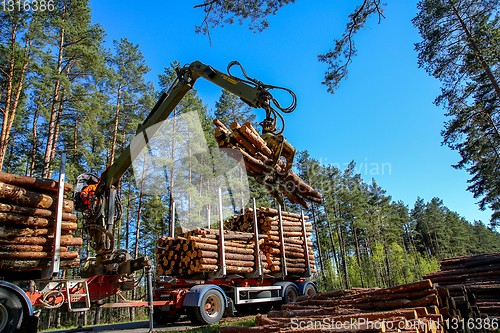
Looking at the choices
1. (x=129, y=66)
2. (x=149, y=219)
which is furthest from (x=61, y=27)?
(x=149, y=219)

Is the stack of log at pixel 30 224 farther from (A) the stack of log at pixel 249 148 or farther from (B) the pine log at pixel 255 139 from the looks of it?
(B) the pine log at pixel 255 139

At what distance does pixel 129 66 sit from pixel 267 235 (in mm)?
19949

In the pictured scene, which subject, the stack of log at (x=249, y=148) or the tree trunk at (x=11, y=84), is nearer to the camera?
the stack of log at (x=249, y=148)

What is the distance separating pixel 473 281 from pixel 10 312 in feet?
34.6

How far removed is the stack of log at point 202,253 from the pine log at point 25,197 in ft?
12.8

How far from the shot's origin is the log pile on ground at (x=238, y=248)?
8.73 meters

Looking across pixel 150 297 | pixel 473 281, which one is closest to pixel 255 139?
pixel 150 297

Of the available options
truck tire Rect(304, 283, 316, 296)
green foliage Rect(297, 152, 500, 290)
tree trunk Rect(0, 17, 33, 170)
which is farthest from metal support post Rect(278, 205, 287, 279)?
green foliage Rect(297, 152, 500, 290)

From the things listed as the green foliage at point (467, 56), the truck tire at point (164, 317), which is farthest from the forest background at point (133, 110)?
the truck tire at point (164, 317)

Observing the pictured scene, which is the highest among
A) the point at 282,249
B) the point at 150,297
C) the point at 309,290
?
the point at 282,249

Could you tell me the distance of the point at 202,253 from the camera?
8500mm

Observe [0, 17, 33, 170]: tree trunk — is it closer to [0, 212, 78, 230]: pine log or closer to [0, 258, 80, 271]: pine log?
[0, 212, 78, 230]: pine log

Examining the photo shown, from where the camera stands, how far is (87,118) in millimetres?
17812

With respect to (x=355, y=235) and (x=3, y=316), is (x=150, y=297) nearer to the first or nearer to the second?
(x=3, y=316)
